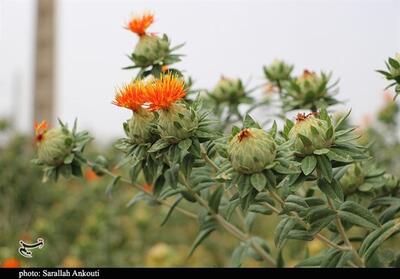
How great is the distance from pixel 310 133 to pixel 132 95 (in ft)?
1.01

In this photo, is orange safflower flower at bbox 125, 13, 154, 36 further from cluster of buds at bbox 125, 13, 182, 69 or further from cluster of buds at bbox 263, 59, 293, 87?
cluster of buds at bbox 263, 59, 293, 87

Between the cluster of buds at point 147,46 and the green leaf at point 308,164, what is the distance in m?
0.45

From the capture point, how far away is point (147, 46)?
1.22m

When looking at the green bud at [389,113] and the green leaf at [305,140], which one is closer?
the green leaf at [305,140]

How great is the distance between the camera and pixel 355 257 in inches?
42.9

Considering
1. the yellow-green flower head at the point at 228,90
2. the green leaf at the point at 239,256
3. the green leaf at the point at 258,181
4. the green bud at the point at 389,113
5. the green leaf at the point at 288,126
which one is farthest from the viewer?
the green bud at the point at 389,113

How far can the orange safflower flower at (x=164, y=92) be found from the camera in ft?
3.01

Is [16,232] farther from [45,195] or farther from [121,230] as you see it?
[121,230]

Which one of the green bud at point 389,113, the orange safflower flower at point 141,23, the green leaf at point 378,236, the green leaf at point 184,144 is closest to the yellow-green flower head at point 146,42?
the orange safflower flower at point 141,23

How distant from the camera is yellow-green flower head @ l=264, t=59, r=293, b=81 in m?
1.50

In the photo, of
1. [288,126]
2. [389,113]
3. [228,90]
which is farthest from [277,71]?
[389,113]

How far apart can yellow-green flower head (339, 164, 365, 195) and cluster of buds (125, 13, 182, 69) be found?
17.6 inches

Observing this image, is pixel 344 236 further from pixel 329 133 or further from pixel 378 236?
pixel 329 133

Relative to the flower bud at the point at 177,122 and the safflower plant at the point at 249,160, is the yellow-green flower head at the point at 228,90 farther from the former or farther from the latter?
the flower bud at the point at 177,122
